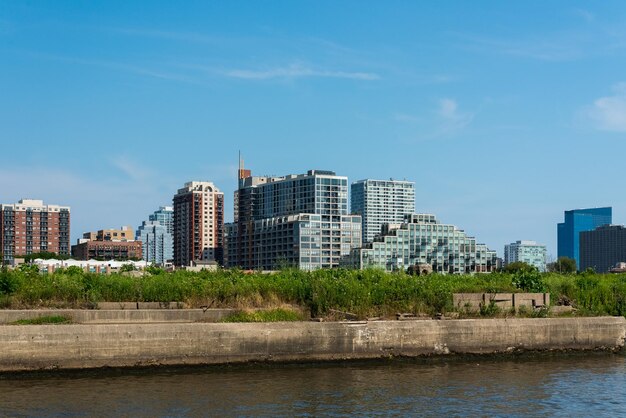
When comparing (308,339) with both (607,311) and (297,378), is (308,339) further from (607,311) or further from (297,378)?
(607,311)

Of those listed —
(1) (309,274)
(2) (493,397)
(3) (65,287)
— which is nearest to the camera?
(2) (493,397)

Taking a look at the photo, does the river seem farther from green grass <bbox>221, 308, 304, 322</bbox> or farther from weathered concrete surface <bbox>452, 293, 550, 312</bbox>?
weathered concrete surface <bbox>452, 293, 550, 312</bbox>

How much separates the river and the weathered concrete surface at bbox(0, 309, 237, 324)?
165 inches

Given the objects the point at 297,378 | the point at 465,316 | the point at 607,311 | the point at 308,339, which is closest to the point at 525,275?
the point at 607,311

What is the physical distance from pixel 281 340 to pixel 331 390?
577 centimetres

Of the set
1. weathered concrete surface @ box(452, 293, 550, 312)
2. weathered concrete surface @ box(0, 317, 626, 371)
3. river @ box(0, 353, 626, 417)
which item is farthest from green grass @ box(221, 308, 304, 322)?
weathered concrete surface @ box(452, 293, 550, 312)

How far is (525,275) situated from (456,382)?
54.7 ft

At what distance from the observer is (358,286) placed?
3941 centimetres

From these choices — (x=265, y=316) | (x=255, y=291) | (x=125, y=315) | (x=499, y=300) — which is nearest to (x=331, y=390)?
(x=265, y=316)

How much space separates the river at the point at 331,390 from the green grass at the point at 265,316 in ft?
8.36

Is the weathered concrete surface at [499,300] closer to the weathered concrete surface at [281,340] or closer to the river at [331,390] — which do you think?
the weathered concrete surface at [281,340]

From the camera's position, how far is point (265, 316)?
115 feet

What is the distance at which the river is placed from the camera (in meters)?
24.6

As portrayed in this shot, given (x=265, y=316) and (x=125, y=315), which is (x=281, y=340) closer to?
(x=265, y=316)
